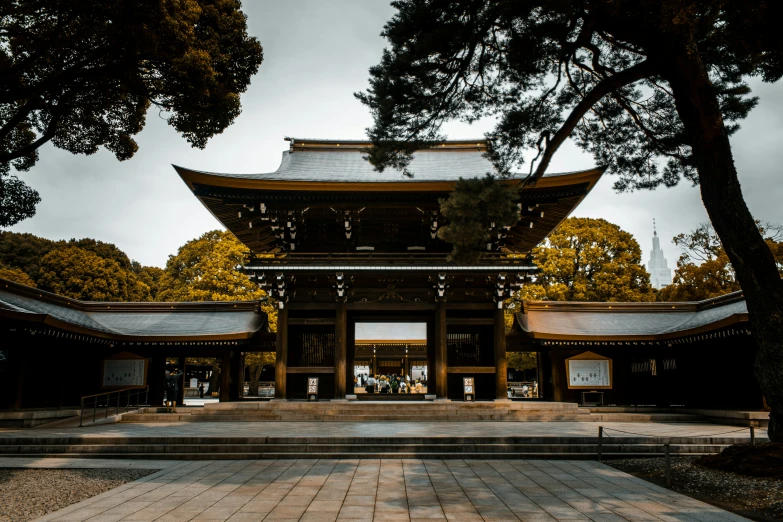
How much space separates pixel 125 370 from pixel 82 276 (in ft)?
67.7

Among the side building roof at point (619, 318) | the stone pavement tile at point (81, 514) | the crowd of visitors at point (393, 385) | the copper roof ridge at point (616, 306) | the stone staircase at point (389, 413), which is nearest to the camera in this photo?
the stone pavement tile at point (81, 514)

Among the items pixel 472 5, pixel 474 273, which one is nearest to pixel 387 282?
pixel 474 273

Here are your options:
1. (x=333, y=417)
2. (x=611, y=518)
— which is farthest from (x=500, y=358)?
(x=611, y=518)

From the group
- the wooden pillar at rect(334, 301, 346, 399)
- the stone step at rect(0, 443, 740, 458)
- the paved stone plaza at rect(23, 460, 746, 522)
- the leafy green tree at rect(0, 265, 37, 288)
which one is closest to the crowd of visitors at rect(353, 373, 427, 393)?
the wooden pillar at rect(334, 301, 346, 399)

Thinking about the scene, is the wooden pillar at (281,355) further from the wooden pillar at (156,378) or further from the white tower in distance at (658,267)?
the white tower in distance at (658,267)

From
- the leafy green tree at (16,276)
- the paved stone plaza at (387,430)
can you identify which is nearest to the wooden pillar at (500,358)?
the paved stone plaza at (387,430)

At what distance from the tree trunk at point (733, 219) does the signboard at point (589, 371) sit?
11.7m

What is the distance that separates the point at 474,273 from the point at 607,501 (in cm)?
1119

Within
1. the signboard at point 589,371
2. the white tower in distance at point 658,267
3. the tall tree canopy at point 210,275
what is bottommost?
the signboard at point 589,371

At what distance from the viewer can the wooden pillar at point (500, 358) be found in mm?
18344

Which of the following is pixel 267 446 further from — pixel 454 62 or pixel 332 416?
pixel 454 62

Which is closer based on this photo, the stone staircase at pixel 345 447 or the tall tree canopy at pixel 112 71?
the tall tree canopy at pixel 112 71

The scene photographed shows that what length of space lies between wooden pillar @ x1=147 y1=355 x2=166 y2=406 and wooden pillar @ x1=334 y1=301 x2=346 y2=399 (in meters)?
7.38

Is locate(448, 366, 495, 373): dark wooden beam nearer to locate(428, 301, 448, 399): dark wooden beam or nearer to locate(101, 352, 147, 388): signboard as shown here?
locate(428, 301, 448, 399): dark wooden beam
